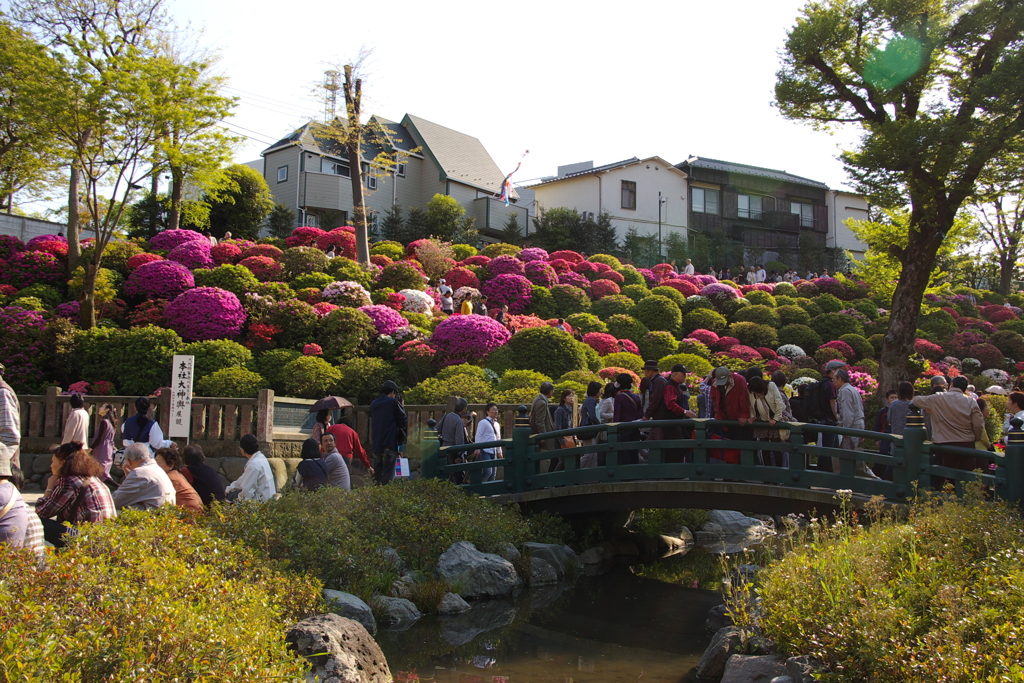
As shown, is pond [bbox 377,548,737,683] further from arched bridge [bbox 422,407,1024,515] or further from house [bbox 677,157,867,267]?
house [bbox 677,157,867,267]

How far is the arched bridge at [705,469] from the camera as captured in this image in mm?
8867

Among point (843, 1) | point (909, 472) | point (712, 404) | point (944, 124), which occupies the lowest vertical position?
point (909, 472)

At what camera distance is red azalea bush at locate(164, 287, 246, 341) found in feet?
59.2

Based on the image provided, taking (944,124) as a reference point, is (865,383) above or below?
A: below

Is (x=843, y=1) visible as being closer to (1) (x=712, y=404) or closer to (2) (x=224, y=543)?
(1) (x=712, y=404)

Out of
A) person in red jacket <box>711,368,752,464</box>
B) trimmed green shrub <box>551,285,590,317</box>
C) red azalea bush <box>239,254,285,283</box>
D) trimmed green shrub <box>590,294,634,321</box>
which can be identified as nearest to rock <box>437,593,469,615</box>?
person in red jacket <box>711,368,752,464</box>

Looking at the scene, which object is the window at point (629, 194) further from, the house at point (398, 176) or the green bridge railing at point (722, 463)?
the green bridge railing at point (722, 463)

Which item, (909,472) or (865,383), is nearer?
(909,472)

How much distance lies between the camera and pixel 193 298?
18.4 metres

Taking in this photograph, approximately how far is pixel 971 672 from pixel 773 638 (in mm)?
2151

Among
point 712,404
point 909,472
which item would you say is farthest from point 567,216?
point 909,472

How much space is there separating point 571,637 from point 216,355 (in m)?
10.4

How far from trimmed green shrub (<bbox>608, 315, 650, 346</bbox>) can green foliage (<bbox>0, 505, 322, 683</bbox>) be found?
717 inches

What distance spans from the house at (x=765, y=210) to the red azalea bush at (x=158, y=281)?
31.2m
